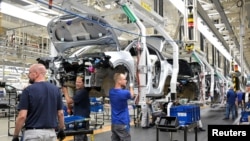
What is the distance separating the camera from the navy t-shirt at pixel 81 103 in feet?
15.1

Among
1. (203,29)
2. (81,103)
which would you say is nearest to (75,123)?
(81,103)

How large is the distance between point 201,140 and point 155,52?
8.53 ft

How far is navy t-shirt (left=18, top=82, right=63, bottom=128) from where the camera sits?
2877 mm

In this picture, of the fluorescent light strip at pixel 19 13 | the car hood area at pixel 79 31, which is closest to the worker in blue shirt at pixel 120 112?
the car hood area at pixel 79 31

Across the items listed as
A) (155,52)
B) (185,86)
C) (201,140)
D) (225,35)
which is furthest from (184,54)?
(225,35)

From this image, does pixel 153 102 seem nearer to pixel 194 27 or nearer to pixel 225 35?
pixel 194 27

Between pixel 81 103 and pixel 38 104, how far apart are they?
179 cm

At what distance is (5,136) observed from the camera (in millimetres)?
7547

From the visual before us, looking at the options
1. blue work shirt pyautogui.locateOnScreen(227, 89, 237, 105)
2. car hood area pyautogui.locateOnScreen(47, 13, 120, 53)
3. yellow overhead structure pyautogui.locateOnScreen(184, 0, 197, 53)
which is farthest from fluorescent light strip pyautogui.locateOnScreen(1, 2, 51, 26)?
blue work shirt pyautogui.locateOnScreen(227, 89, 237, 105)

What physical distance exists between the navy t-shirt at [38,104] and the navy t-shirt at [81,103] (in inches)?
63.0

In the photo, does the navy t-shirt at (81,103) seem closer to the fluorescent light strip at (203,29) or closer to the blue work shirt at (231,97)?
the fluorescent light strip at (203,29)

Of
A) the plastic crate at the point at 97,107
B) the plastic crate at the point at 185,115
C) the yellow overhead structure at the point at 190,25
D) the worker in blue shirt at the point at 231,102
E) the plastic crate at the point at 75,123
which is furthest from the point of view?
the worker in blue shirt at the point at 231,102

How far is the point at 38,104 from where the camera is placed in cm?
290

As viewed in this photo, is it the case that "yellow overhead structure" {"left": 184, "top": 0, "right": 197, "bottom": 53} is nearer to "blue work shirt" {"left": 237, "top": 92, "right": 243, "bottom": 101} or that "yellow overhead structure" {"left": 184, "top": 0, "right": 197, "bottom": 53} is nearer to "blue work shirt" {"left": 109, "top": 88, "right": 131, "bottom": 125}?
"blue work shirt" {"left": 109, "top": 88, "right": 131, "bottom": 125}
